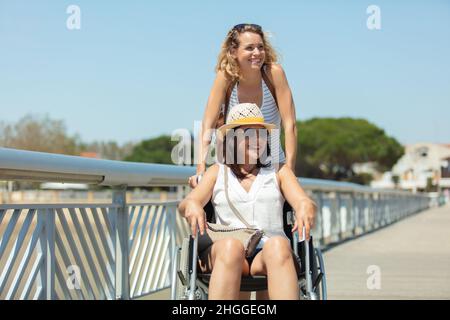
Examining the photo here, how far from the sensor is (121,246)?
6.08 meters

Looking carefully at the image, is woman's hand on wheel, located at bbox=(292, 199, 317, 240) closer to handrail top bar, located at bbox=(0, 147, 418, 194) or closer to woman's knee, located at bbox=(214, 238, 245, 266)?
woman's knee, located at bbox=(214, 238, 245, 266)

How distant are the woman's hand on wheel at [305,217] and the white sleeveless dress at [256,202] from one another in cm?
24

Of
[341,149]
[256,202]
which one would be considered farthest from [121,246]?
[341,149]

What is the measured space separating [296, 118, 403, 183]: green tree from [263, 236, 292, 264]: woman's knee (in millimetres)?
87899

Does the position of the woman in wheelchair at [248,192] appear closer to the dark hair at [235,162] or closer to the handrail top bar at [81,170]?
the dark hair at [235,162]

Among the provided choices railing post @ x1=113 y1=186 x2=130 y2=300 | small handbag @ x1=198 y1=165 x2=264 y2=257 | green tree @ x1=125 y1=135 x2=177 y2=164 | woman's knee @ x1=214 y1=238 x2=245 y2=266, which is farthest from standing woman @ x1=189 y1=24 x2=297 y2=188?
green tree @ x1=125 y1=135 x2=177 y2=164

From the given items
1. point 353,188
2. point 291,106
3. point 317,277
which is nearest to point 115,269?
point 291,106

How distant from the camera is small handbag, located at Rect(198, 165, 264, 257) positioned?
3921mm

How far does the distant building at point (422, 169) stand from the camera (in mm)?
113088

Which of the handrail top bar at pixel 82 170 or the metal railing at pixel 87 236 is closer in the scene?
the handrail top bar at pixel 82 170

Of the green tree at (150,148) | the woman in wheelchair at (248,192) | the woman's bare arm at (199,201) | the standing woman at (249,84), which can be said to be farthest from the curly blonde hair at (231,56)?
the green tree at (150,148)

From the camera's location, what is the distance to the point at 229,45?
15.8ft

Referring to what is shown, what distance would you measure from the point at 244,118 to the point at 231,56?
69cm

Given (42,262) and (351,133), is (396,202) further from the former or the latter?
(351,133)
